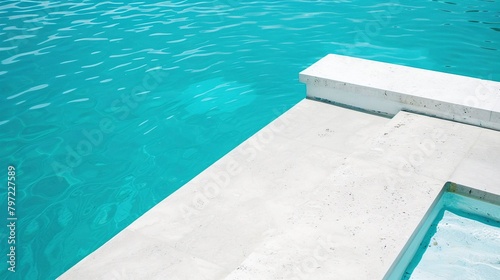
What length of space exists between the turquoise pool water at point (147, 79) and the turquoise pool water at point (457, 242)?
319cm

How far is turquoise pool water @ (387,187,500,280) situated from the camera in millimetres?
3822

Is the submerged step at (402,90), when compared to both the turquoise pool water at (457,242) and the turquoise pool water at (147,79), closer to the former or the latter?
the turquoise pool water at (457,242)

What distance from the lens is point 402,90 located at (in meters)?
5.68

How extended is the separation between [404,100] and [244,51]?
4.90m

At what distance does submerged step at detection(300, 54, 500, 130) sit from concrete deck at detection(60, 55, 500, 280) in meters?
0.15

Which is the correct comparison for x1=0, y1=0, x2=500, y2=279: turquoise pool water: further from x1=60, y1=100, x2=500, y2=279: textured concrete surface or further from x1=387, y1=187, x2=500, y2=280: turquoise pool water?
x1=387, y1=187, x2=500, y2=280: turquoise pool water

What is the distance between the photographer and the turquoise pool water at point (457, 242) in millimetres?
3822

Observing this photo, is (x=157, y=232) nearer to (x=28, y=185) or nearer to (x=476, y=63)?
(x=28, y=185)

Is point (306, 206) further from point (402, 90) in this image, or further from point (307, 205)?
point (402, 90)

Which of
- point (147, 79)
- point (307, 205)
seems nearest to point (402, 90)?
point (307, 205)

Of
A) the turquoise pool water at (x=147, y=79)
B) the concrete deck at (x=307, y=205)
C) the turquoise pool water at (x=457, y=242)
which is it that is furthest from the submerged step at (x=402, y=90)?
the turquoise pool water at (x=147, y=79)

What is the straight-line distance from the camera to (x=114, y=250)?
13.7ft

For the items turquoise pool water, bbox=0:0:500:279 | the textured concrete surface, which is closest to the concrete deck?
the textured concrete surface

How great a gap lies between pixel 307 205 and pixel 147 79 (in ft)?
18.7
